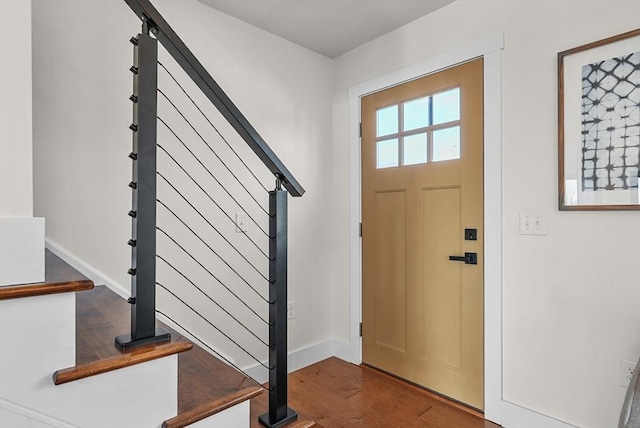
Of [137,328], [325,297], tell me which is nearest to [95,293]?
[137,328]

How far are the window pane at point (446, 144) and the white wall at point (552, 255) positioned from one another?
30 cm

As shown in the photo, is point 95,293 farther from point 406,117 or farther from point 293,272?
point 406,117

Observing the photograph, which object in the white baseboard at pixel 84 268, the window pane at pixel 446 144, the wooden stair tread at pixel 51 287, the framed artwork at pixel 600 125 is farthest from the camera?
the window pane at pixel 446 144

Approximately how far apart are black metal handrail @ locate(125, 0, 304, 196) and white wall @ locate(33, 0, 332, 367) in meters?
0.90

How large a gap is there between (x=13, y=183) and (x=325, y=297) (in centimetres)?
230

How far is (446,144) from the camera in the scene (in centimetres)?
227

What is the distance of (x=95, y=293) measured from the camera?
1.78 meters

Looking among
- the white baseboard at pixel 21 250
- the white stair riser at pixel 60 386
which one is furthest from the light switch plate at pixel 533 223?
the white baseboard at pixel 21 250

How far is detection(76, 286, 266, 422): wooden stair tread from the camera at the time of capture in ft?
3.58

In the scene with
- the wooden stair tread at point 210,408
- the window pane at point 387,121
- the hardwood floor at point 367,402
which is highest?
the window pane at point 387,121

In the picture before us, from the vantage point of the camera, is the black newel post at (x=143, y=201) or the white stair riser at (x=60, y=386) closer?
the white stair riser at (x=60, y=386)

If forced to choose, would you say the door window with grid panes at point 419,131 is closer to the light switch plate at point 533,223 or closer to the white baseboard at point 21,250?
the light switch plate at point 533,223

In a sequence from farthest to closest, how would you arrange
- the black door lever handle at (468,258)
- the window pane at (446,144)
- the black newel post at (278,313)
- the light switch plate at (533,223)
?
the window pane at (446,144) < the black door lever handle at (468,258) < the light switch plate at (533,223) < the black newel post at (278,313)

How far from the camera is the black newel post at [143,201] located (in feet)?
3.58
